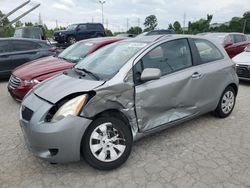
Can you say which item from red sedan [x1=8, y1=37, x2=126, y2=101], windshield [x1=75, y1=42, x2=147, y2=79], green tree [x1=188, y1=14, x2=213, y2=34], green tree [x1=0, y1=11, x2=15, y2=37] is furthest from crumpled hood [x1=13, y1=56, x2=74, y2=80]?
green tree [x1=188, y1=14, x2=213, y2=34]

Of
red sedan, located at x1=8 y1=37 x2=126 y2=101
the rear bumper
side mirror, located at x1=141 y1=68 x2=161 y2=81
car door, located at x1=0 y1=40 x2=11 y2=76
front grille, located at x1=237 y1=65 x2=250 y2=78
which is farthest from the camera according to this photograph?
car door, located at x1=0 y1=40 x2=11 y2=76

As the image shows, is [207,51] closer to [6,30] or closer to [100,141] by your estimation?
[100,141]

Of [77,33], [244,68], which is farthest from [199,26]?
[244,68]

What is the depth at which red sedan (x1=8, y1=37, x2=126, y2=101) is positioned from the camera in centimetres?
545

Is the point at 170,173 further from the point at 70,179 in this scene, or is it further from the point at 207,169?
the point at 70,179

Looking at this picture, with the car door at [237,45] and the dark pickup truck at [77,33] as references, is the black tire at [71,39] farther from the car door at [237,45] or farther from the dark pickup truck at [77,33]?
the car door at [237,45]

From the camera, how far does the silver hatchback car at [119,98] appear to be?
2.89 m

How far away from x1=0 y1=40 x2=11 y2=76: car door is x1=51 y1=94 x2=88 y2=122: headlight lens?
6.08 metres

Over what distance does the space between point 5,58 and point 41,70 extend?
3175 mm

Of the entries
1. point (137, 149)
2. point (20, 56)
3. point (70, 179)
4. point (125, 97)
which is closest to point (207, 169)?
point (137, 149)

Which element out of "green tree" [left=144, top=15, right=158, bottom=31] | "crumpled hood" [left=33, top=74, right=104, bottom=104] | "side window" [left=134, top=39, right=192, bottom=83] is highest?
"green tree" [left=144, top=15, right=158, bottom=31]

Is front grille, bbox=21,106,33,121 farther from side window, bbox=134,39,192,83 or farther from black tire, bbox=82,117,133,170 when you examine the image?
side window, bbox=134,39,192,83

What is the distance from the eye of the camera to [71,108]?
2885 mm

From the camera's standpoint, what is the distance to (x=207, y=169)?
314cm
